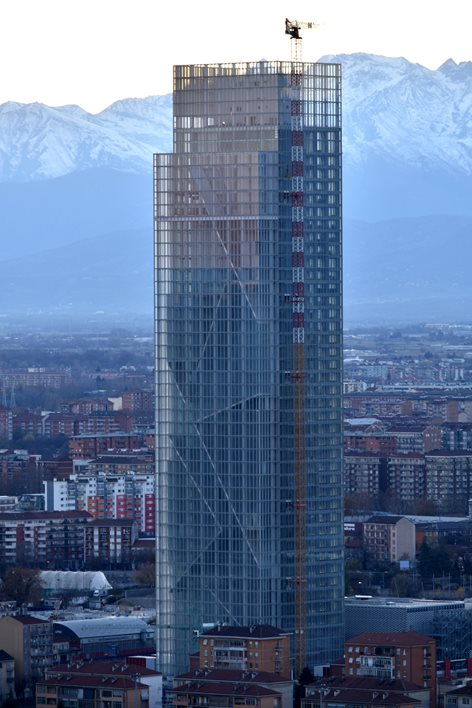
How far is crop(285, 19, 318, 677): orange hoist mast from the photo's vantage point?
220 ft

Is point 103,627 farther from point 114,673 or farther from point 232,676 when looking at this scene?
point 232,676

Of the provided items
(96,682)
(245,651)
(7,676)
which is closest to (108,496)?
(7,676)

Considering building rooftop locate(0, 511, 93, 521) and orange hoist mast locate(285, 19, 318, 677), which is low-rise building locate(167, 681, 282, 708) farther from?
building rooftop locate(0, 511, 93, 521)

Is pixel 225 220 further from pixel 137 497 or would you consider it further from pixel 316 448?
pixel 137 497

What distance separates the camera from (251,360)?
2650 inches

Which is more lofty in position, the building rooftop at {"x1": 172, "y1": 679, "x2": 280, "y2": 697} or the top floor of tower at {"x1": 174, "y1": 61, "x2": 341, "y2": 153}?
the top floor of tower at {"x1": 174, "y1": 61, "x2": 341, "y2": 153}

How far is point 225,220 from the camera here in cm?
6781

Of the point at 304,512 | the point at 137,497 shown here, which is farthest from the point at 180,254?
the point at 137,497

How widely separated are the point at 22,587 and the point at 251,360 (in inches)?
667

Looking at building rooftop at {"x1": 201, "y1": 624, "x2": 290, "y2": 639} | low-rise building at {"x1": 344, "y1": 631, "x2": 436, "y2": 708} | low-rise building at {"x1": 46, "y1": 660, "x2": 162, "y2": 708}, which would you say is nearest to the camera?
low-rise building at {"x1": 46, "y1": 660, "x2": 162, "y2": 708}

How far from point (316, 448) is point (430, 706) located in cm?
1071

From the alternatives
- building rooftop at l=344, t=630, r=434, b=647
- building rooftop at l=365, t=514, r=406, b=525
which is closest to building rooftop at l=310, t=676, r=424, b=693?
building rooftop at l=344, t=630, r=434, b=647

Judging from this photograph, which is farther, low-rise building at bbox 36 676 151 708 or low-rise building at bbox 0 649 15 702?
low-rise building at bbox 0 649 15 702

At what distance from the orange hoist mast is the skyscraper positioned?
31 millimetres
